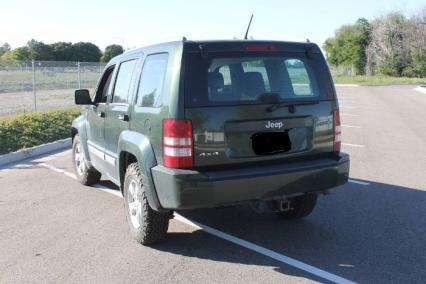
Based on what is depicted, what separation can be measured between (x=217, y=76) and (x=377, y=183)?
13.0 ft

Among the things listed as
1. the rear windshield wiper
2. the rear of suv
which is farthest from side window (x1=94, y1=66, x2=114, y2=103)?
the rear windshield wiper

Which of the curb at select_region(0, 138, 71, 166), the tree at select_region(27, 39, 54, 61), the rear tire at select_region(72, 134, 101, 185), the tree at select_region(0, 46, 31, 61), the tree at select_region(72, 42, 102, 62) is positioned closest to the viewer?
the rear tire at select_region(72, 134, 101, 185)

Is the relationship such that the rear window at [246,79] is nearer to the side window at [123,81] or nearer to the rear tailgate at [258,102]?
the rear tailgate at [258,102]

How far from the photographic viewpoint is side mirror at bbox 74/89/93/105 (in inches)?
247

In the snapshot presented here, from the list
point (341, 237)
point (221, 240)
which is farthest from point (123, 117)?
point (341, 237)

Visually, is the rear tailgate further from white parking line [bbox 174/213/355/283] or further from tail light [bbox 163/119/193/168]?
white parking line [bbox 174/213/355/283]

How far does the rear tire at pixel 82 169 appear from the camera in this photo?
7.31 m

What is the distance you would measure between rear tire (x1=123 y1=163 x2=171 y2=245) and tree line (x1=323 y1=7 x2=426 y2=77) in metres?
62.4

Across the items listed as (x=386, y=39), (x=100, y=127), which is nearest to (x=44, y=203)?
(x=100, y=127)

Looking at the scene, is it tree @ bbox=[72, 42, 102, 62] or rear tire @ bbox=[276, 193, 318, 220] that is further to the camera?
tree @ bbox=[72, 42, 102, 62]

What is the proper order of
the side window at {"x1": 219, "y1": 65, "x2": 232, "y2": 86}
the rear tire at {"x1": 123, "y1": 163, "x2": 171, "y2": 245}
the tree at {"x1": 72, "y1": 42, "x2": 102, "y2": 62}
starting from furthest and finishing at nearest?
the tree at {"x1": 72, "y1": 42, "x2": 102, "y2": 62} < the rear tire at {"x1": 123, "y1": 163, "x2": 171, "y2": 245} < the side window at {"x1": 219, "y1": 65, "x2": 232, "y2": 86}

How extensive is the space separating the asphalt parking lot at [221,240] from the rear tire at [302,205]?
4.6 inches

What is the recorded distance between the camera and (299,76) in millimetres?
4836

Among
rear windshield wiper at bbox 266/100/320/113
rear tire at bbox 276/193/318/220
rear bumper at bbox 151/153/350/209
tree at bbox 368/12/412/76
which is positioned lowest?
rear tire at bbox 276/193/318/220
